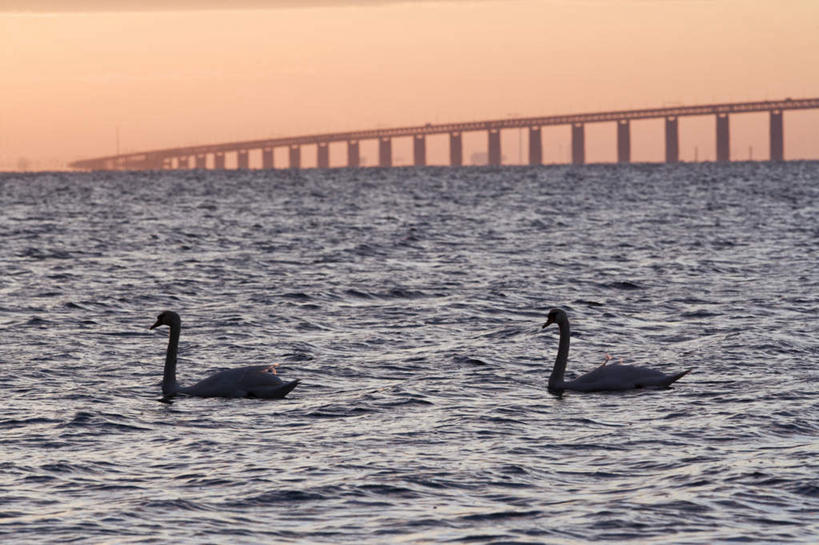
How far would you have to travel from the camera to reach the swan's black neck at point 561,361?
15219 millimetres

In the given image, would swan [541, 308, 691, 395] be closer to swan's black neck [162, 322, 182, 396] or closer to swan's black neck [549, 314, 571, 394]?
swan's black neck [549, 314, 571, 394]

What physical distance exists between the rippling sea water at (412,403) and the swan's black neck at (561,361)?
1.09 ft

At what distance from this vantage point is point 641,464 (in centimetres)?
1117

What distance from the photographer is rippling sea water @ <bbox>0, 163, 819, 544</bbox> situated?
31.5ft

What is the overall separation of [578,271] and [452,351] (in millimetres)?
13549

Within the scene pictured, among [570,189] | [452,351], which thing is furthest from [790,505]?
[570,189]

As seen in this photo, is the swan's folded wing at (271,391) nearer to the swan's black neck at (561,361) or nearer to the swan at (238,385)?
the swan at (238,385)

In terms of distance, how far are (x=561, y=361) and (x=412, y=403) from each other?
2.25m

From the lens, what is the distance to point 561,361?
15680 mm

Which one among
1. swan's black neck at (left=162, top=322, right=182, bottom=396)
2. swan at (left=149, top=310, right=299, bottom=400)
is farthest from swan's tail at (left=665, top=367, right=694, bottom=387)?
swan's black neck at (left=162, top=322, right=182, bottom=396)

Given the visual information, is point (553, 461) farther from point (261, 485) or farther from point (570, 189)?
point (570, 189)

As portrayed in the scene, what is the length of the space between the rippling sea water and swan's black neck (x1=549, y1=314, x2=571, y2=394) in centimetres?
33

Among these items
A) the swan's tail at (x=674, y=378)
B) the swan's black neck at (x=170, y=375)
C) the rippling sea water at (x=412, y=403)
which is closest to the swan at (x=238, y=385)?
the swan's black neck at (x=170, y=375)

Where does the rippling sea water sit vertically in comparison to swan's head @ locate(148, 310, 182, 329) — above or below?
below
